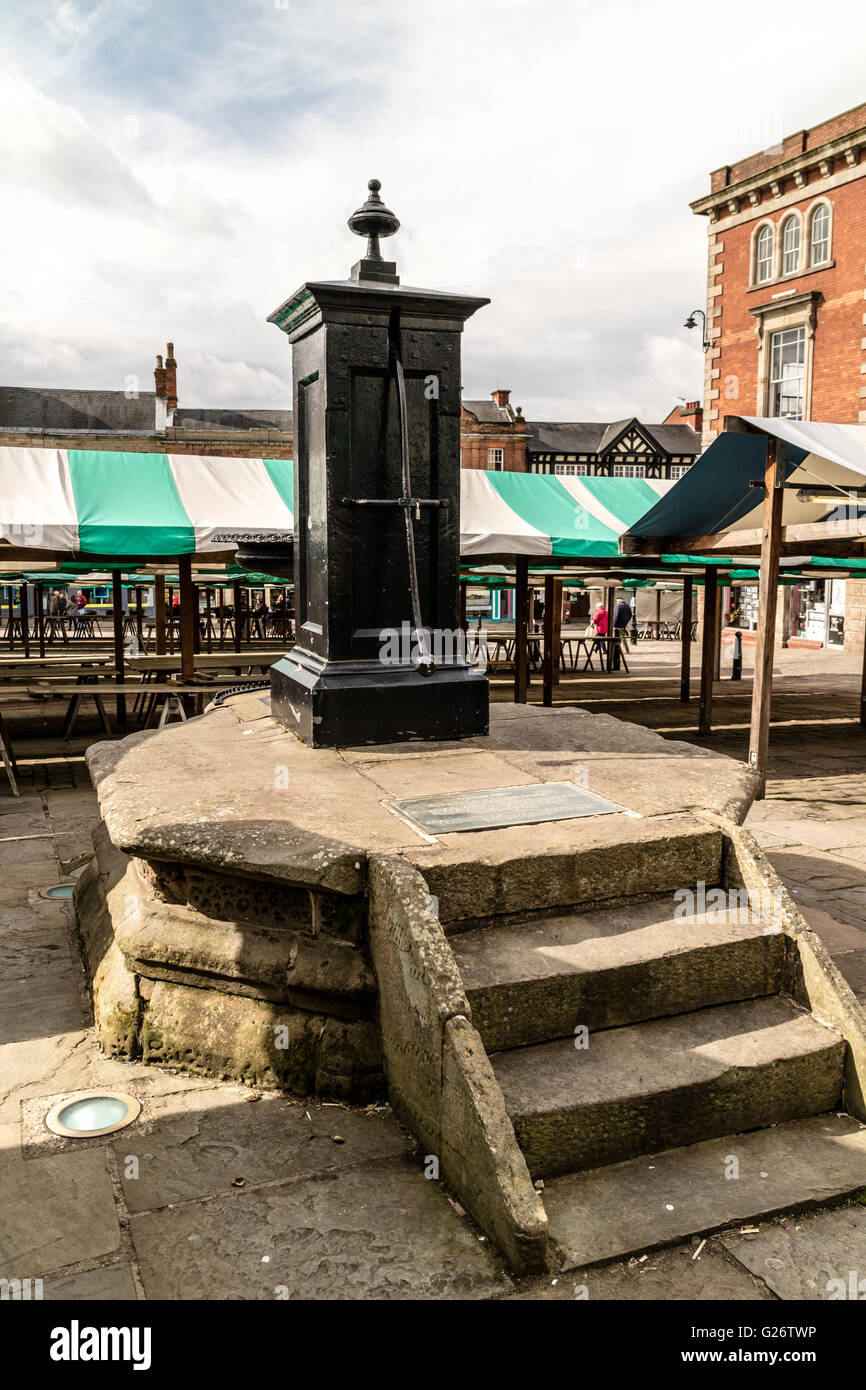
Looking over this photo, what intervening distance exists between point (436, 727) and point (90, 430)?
47091mm

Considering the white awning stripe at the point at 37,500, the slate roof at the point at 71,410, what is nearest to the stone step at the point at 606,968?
the white awning stripe at the point at 37,500

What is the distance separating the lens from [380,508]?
4.86m

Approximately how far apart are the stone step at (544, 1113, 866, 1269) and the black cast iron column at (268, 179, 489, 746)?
99.0 inches

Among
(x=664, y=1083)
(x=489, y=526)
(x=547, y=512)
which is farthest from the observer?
(x=547, y=512)

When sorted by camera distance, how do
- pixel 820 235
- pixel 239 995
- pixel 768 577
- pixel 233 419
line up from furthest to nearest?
1. pixel 233 419
2. pixel 820 235
3. pixel 768 577
4. pixel 239 995

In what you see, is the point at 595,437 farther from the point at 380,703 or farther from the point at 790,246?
the point at 380,703

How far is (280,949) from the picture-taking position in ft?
10.4

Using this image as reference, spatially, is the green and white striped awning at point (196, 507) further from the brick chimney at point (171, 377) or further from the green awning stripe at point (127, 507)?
the brick chimney at point (171, 377)

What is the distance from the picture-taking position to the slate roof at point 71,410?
46250 millimetres

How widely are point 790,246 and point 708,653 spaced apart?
16.8 m

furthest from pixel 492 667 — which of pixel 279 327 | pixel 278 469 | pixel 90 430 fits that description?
pixel 90 430

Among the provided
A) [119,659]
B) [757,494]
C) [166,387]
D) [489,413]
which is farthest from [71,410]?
[757,494]

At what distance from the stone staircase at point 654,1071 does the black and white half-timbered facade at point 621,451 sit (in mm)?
45266

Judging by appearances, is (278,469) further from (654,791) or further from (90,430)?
(90,430)
